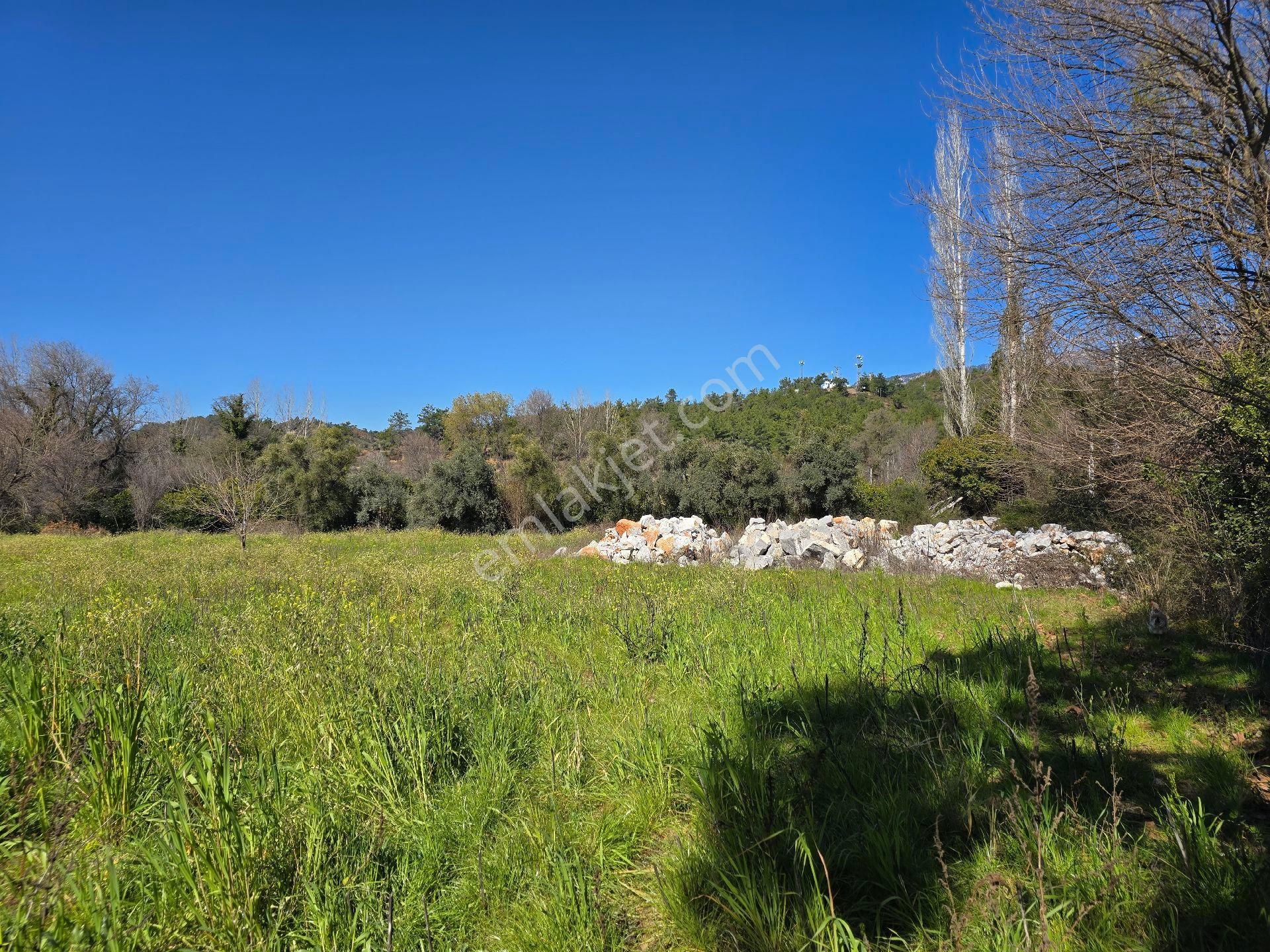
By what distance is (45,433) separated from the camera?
81.8 feet

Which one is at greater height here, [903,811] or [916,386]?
[916,386]

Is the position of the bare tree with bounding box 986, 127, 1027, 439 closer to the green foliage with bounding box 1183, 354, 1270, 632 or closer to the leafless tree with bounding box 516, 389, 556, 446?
the green foliage with bounding box 1183, 354, 1270, 632

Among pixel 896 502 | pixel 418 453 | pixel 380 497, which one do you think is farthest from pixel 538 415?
pixel 896 502

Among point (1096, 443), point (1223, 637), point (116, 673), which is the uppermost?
point (1096, 443)

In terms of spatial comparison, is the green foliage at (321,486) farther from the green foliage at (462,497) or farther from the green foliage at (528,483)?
the green foliage at (528,483)

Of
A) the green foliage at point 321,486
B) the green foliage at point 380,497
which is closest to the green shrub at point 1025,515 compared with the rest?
the green foliage at point 380,497

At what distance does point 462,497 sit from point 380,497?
4862 mm

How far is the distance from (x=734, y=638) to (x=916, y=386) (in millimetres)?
43643

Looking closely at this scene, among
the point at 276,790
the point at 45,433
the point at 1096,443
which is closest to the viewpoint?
the point at 276,790

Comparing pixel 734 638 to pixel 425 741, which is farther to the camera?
pixel 734 638

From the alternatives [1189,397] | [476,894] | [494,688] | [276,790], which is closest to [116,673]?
[276,790]

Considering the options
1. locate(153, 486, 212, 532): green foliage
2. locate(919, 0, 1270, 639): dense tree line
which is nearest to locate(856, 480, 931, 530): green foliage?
locate(919, 0, 1270, 639): dense tree line

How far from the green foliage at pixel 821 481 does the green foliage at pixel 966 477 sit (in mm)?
2227

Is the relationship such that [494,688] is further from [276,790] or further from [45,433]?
[45,433]
